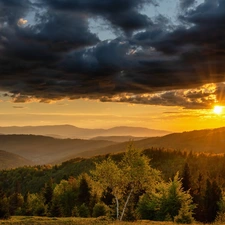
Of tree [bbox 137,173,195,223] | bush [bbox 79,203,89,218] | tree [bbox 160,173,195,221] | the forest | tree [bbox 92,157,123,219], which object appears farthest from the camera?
bush [bbox 79,203,89,218]

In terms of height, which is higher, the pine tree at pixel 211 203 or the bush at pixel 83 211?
the pine tree at pixel 211 203

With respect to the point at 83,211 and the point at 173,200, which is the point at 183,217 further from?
the point at 83,211

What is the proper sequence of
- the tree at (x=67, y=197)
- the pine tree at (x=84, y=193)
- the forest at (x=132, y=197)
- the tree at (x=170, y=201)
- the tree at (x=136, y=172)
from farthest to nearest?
the tree at (x=67, y=197), the pine tree at (x=84, y=193), the tree at (x=170, y=201), the forest at (x=132, y=197), the tree at (x=136, y=172)

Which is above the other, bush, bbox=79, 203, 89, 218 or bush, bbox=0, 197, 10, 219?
bush, bbox=0, 197, 10, 219

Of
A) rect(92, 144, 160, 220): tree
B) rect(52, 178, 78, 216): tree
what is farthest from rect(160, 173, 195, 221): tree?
rect(52, 178, 78, 216): tree

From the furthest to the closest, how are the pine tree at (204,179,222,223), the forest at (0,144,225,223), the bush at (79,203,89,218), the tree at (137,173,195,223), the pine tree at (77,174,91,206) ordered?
1. the pine tree at (77,174,91,206)
2. the bush at (79,203,89,218)
3. the pine tree at (204,179,222,223)
4. the tree at (137,173,195,223)
5. the forest at (0,144,225,223)

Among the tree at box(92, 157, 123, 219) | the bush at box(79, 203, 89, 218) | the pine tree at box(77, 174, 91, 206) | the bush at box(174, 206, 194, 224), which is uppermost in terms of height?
the tree at box(92, 157, 123, 219)

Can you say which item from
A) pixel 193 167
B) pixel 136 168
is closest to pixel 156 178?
pixel 136 168

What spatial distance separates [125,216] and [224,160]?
452 ft

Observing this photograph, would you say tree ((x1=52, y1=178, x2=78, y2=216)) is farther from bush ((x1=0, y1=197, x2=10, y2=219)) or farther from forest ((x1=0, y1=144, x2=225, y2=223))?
bush ((x1=0, y1=197, x2=10, y2=219))

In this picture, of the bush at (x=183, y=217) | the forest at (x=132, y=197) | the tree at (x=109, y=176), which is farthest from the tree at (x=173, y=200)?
the tree at (x=109, y=176)

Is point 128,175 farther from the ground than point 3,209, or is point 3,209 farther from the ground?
point 128,175

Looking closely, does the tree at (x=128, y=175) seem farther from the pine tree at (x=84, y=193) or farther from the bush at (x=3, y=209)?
the pine tree at (x=84, y=193)

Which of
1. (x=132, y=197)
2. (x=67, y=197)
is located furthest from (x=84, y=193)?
(x=132, y=197)
